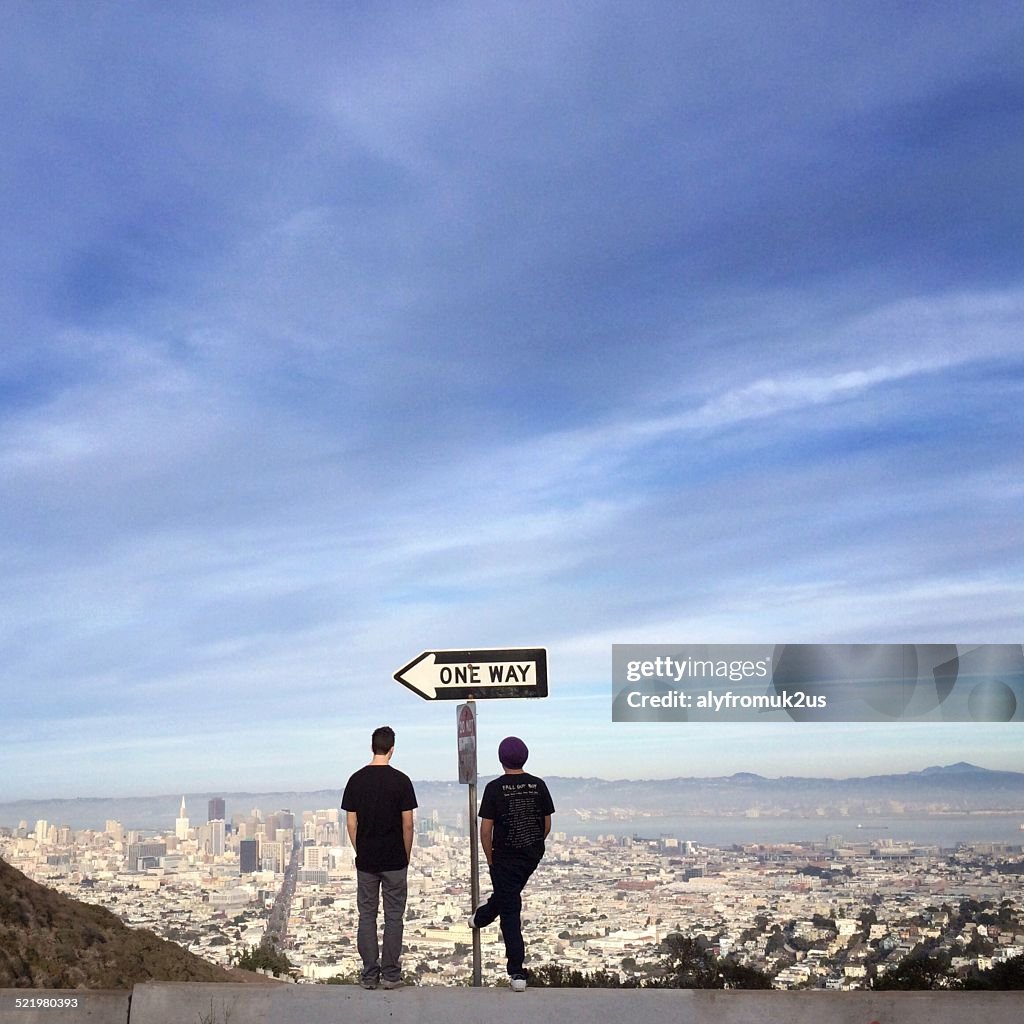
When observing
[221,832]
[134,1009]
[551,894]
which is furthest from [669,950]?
[221,832]

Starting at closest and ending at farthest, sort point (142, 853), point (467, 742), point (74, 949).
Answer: point (467, 742) < point (74, 949) < point (142, 853)

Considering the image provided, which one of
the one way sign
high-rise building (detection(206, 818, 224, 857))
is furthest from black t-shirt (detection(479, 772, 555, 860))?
high-rise building (detection(206, 818, 224, 857))

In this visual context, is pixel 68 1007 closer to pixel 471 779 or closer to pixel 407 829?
pixel 407 829

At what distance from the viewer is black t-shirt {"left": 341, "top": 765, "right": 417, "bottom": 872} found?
9.74 m

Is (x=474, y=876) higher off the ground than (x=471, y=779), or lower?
lower

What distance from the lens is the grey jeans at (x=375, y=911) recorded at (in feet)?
31.6

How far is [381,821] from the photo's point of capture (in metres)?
9.74

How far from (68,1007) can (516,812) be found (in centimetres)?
424

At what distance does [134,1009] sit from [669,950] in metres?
7.14

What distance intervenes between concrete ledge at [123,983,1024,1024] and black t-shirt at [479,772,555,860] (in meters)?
1.19

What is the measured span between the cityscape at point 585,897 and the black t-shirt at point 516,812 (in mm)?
837

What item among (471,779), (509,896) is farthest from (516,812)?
(471,779)

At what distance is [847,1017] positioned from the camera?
28.4 feet

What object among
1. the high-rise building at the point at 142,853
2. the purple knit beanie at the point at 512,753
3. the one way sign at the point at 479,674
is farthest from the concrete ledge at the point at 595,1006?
the high-rise building at the point at 142,853
